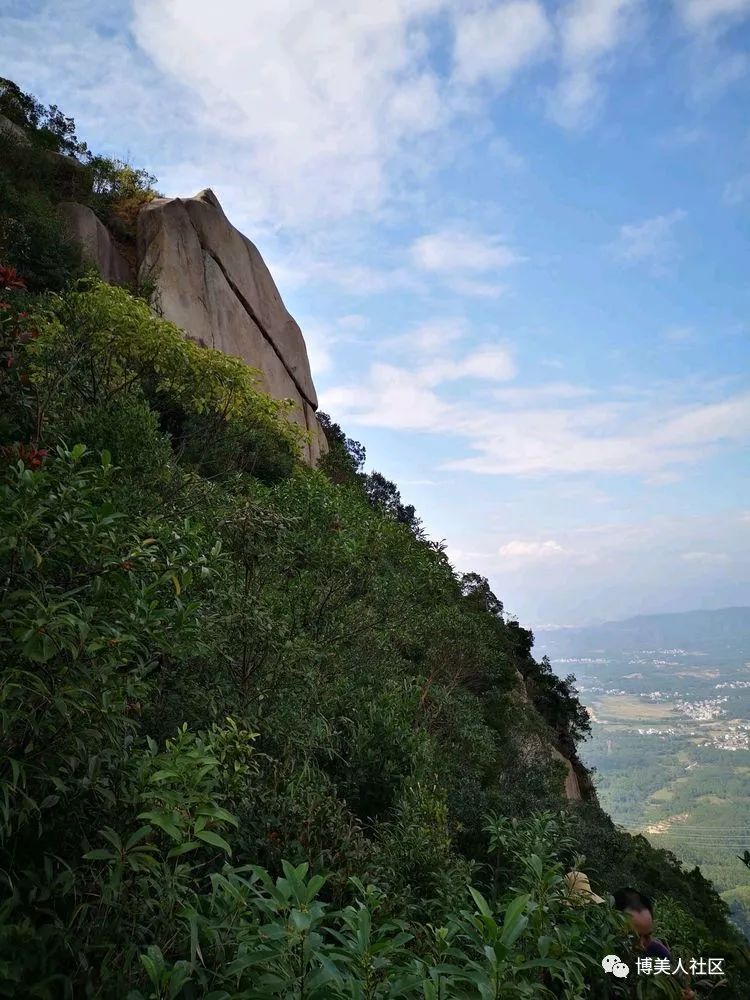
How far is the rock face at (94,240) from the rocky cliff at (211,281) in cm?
3

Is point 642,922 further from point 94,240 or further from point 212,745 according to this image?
point 94,240

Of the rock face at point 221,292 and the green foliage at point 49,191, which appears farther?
the rock face at point 221,292

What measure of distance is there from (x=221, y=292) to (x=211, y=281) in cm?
49

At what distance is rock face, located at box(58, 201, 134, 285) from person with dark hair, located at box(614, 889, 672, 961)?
18449 millimetres

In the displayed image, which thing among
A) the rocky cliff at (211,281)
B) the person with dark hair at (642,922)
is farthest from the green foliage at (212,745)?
the rocky cliff at (211,281)

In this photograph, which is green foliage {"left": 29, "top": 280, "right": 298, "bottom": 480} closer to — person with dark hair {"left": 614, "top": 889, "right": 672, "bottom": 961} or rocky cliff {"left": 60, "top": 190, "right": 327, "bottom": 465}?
person with dark hair {"left": 614, "top": 889, "right": 672, "bottom": 961}

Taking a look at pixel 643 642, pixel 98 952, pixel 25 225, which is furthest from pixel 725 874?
pixel 643 642

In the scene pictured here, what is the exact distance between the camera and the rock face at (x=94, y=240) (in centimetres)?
1775

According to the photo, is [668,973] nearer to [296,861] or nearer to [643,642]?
[296,861]

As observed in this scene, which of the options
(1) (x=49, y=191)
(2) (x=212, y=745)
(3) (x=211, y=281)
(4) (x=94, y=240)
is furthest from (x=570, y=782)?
(1) (x=49, y=191)

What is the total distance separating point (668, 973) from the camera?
2.75m

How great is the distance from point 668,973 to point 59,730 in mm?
2838

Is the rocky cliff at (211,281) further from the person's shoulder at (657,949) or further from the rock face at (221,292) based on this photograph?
the person's shoulder at (657,949)

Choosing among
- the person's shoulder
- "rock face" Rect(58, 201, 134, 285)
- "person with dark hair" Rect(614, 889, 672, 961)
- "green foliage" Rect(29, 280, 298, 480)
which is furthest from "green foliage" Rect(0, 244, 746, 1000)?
"rock face" Rect(58, 201, 134, 285)
